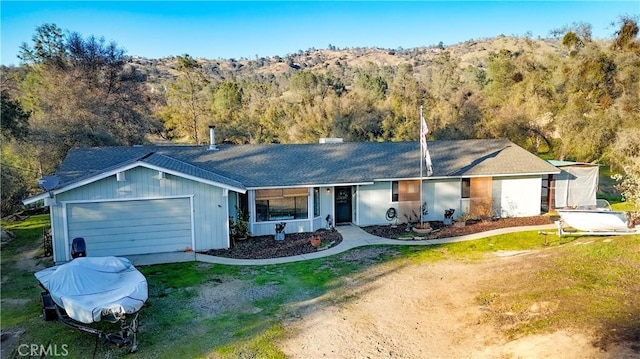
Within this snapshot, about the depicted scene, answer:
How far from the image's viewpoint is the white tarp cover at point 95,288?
25.6 feet

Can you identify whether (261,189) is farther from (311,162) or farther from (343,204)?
(343,204)

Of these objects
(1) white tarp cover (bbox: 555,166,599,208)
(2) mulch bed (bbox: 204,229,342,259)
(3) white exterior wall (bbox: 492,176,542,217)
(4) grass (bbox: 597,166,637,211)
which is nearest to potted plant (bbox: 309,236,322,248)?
(2) mulch bed (bbox: 204,229,342,259)

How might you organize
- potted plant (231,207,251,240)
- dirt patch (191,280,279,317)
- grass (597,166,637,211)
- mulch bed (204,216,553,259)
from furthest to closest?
grass (597,166,637,211) → potted plant (231,207,251,240) → mulch bed (204,216,553,259) → dirt patch (191,280,279,317)

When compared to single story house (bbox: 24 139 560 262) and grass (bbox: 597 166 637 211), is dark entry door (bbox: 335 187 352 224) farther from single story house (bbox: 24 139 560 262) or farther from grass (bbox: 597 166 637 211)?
grass (bbox: 597 166 637 211)

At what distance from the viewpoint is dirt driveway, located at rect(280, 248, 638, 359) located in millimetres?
7219

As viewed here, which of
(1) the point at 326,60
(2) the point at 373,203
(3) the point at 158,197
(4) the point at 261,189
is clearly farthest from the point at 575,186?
(1) the point at 326,60

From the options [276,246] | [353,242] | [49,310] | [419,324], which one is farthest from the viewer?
[353,242]

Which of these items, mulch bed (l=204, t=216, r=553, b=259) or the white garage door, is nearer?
the white garage door

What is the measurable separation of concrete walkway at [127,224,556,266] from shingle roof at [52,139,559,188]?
7.12ft

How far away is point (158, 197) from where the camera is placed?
1368 cm

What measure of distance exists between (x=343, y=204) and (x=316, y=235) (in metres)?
2.38

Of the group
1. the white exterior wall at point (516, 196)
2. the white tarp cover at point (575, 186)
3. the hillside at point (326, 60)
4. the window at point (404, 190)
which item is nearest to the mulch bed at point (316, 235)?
the white exterior wall at point (516, 196)

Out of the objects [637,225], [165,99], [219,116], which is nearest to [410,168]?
[637,225]

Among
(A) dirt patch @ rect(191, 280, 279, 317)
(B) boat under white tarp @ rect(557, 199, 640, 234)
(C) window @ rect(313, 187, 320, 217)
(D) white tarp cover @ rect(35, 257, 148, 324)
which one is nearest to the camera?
(D) white tarp cover @ rect(35, 257, 148, 324)
